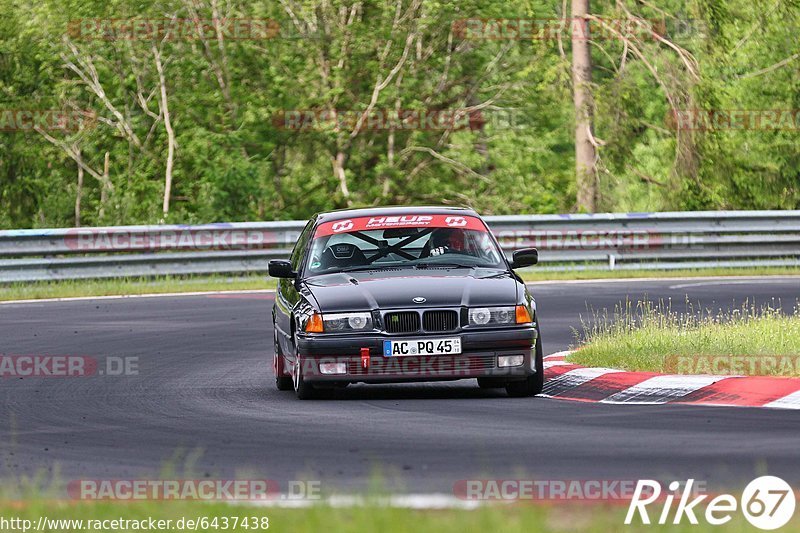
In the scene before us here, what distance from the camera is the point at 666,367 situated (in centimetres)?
1251

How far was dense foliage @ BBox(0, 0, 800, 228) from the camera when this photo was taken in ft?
107

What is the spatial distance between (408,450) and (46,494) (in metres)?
2.26

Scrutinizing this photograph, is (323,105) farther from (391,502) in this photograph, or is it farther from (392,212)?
(391,502)

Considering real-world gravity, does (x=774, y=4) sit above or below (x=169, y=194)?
above

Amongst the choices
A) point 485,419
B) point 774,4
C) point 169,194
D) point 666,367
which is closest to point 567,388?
point 666,367

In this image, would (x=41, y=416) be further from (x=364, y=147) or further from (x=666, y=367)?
(x=364, y=147)

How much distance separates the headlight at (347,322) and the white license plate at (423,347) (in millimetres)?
219

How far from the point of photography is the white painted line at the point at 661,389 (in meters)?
11.4

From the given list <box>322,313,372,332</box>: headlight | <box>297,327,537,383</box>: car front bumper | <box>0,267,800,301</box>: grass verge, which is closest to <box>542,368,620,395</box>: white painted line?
<box>297,327,537,383</box>: car front bumper

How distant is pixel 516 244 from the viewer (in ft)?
90.8

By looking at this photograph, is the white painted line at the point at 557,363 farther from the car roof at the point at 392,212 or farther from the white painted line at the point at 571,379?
the car roof at the point at 392,212

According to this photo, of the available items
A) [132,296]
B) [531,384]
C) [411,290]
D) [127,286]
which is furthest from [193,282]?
[531,384]

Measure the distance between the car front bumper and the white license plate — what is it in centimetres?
3

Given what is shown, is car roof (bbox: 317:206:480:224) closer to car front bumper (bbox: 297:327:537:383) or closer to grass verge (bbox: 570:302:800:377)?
grass verge (bbox: 570:302:800:377)
